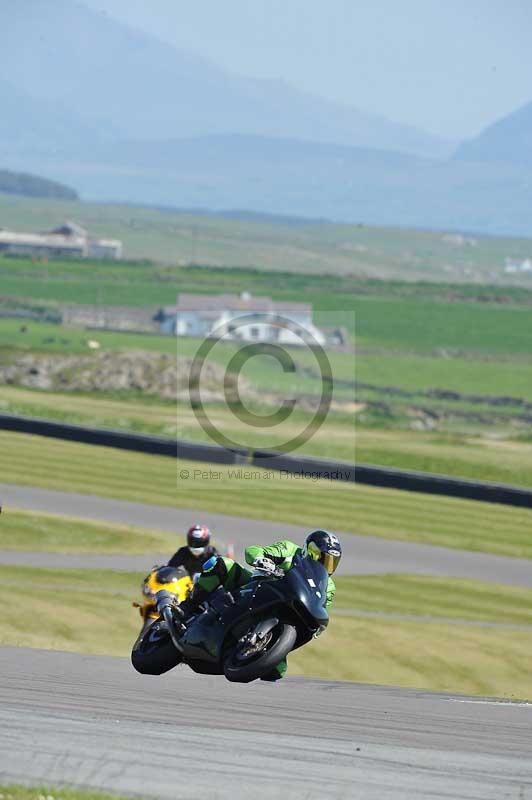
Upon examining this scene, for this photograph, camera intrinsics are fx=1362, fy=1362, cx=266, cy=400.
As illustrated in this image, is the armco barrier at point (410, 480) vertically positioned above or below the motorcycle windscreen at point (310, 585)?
below

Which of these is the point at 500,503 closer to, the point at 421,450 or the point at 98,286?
the point at 421,450

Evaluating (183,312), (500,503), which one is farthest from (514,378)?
(500,503)

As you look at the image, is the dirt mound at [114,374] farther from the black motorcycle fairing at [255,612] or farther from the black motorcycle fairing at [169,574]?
the black motorcycle fairing at [255,612]

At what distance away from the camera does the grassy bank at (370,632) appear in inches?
929

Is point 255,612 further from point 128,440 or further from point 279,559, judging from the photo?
point 128,440

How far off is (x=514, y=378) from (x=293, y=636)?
5207 inches

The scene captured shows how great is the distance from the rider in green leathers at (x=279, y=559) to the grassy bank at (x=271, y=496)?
2864 cm

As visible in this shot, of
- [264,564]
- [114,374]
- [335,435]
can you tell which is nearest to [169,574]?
[264,564]

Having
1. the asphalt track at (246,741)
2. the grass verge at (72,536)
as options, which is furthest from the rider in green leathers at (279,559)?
the grass verge at (72,536)

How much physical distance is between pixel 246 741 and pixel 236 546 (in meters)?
27.0

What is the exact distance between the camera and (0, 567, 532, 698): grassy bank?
23.6 m

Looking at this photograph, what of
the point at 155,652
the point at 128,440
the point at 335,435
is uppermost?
the point at 155,652

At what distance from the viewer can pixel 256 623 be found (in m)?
12.9

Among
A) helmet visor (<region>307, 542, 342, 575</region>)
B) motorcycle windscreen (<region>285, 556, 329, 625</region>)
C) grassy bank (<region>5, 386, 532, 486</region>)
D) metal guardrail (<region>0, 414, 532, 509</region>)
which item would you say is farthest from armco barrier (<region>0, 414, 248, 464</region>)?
motorcycle windscreen (<region>285, 556, 329, 625</region>)
